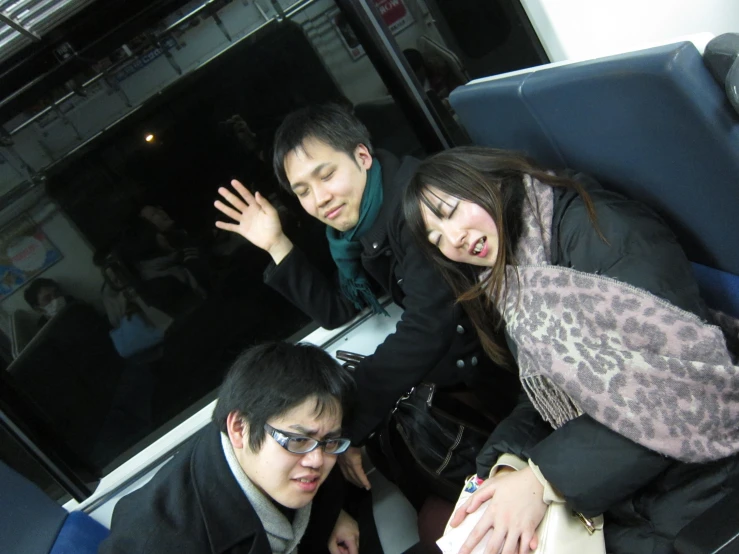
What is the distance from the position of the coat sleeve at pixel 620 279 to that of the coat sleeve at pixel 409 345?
47cm

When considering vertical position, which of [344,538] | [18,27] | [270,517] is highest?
[18,27]

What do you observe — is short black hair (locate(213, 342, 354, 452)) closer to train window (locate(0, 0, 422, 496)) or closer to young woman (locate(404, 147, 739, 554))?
young woman (locate(404, 147, 739, 554))

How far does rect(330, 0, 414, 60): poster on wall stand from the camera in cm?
194

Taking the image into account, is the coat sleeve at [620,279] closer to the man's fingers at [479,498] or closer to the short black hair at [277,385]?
the man's fingers at [479,498]

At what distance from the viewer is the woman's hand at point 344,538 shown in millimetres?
1758

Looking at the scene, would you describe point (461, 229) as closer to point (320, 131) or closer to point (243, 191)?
point (320, 131)

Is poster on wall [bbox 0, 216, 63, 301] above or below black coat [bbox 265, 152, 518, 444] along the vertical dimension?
above

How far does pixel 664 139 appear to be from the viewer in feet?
3.73

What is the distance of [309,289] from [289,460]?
748 millimetres

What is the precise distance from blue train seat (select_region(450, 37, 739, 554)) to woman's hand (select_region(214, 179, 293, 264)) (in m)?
0.84

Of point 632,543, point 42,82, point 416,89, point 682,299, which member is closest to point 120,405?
point 42,82

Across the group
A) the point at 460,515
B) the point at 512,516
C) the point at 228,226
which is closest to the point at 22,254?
the point at 228,226

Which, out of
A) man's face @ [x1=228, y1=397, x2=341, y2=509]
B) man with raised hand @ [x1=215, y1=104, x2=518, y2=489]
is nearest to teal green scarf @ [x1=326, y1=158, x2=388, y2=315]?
man with raised hand @ [x1=215, y1=104, x2=518, y2=489]

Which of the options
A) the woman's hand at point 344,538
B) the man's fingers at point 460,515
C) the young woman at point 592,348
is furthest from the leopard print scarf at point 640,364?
the woman's hand at point 344,538
